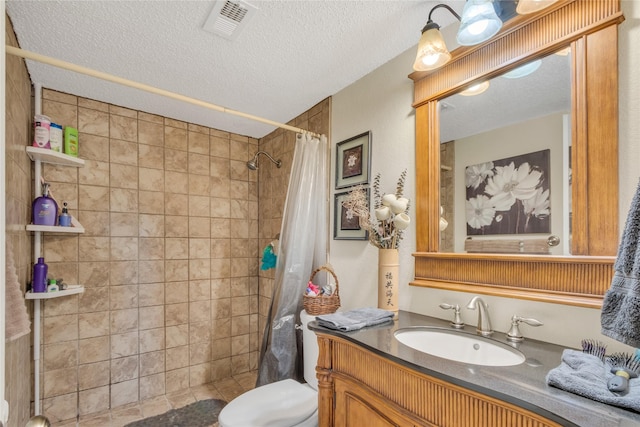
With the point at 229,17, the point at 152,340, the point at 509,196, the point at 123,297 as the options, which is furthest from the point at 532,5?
the point at 152,340

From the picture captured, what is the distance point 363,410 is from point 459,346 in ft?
1.37

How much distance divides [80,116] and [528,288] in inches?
110

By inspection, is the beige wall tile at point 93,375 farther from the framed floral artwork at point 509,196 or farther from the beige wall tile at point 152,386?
the framed floral artwork at point 509,196

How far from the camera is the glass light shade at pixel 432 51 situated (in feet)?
4.00

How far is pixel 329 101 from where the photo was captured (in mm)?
2115

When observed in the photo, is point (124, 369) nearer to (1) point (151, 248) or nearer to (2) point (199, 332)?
(2) point (199, 332)

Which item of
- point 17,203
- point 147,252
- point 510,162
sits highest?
point 510,162

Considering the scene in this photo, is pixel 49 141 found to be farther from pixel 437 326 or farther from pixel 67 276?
pixel 437 326

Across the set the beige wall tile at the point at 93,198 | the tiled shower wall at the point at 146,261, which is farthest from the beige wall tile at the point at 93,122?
the beige wall tile at the point at 93,198

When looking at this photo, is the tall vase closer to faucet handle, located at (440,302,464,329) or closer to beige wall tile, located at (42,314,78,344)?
faucet handle, located at (440,302,464,329)

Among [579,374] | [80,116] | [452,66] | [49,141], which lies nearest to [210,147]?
[80,116]

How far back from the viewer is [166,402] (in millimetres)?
2309

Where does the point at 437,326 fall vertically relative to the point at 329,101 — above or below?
below

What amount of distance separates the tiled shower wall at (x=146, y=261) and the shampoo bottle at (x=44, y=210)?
214 millimetres
